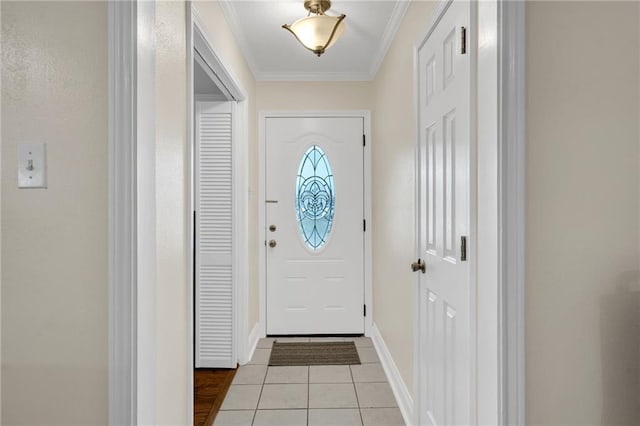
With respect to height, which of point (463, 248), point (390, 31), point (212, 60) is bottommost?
point (463, 248)

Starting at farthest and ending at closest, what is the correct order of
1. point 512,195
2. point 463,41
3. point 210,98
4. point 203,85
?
point 210,98 < point 203,85 < point 463,41 < point 512,195

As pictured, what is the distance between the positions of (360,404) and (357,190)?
1.87 m

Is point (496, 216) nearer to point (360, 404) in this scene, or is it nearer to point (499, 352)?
point (499, 352)

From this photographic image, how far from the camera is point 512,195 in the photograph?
112cm

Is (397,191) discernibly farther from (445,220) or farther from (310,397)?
(310,397)

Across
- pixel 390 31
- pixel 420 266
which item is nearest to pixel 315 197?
pixel 390 31

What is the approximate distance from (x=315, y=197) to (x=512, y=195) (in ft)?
8.93

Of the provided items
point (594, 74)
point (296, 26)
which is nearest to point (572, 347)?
point (594, 74)

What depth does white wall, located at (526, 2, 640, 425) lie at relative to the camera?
3.73 ft

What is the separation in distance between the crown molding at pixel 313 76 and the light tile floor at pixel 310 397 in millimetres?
2391

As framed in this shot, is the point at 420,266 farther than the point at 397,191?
No

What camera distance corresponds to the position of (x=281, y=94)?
3734 mm

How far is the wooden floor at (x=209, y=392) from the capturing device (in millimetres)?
2346

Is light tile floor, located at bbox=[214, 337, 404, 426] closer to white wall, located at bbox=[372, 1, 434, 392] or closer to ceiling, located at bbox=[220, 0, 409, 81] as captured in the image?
white wall, located at bbox=[372, 1, 434, 392]
